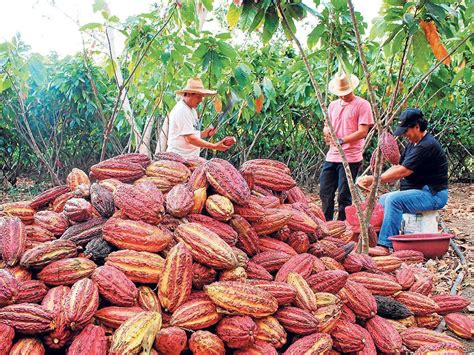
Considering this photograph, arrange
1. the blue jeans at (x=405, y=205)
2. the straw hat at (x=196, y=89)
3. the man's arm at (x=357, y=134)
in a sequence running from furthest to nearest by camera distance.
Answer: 1. the man's arm at (x=357, y=134)
2. the blue jeans at (x=405, y=205)
3. the straw hat at (x=196, y=89)

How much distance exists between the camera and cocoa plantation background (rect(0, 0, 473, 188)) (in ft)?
8.46

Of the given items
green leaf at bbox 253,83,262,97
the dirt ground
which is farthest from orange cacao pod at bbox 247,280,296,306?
green leaf at bbox 253,83,262,97

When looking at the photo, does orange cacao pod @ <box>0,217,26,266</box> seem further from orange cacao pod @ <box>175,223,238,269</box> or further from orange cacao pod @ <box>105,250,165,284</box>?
orange cacao pod @ <box>175,223,238,269</box>

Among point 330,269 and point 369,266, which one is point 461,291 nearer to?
point 369,266

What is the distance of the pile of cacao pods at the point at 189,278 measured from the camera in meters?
1.46

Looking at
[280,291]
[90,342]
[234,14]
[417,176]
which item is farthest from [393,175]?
[90,342]

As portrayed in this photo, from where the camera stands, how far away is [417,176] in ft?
13.3

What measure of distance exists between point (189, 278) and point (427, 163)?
117 inches

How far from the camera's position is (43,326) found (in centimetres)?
141

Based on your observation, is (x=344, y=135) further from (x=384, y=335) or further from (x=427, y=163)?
(x=384, y=335)

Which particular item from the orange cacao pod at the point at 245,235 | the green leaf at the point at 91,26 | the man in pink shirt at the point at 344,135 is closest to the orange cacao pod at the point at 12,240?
the orange cacao pod at the point at 245,235

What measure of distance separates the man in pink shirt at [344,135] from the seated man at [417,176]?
38cm

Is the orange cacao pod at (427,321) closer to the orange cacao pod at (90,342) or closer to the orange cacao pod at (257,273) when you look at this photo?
the orange cacao pod at (257,273)

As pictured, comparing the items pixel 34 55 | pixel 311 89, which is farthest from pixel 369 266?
pixel 311 89
